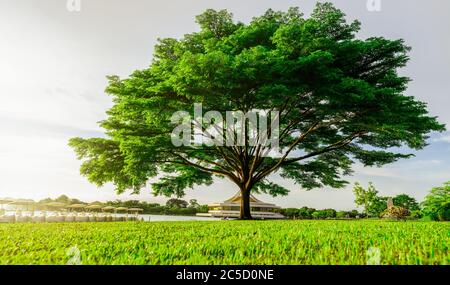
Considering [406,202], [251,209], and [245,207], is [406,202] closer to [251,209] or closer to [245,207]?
[251,209]

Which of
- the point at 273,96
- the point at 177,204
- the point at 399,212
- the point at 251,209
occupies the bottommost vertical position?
the point at 251,209

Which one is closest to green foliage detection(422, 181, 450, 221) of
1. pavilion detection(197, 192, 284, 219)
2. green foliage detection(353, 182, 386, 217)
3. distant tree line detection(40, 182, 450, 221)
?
distant tree line detection(40, 182, 450, 221)

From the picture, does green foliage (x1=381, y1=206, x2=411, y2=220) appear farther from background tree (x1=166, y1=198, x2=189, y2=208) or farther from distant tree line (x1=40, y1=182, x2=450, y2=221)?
background tree (x1=166, y1=198, x2=189, y2=208)

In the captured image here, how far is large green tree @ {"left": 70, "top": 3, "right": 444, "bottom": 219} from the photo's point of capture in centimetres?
1433

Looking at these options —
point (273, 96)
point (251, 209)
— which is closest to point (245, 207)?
point (273, 96)

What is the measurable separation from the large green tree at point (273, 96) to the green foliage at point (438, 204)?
9.64 ft

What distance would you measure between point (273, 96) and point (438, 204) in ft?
37.9

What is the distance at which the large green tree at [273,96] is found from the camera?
14328mm

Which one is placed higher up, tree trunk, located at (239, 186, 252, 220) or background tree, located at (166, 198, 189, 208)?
tree trunk, located at (239, 186, 252, 220)

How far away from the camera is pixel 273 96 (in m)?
15.1

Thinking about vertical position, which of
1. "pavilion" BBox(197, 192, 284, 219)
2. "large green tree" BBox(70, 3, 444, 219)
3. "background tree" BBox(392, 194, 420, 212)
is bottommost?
"pavilion" BBox(197, 192, 284, 219)

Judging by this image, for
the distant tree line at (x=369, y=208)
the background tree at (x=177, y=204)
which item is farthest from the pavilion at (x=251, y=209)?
the background tree at (x=177, y=204)

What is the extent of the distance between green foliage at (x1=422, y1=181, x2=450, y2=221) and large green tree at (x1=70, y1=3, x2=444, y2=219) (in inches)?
116
